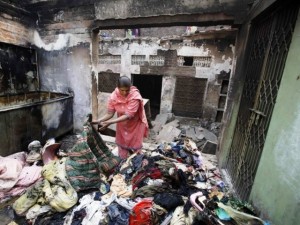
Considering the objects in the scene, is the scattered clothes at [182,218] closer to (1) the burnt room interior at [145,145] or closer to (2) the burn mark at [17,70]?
(1) the burnt room interior at [145,145]

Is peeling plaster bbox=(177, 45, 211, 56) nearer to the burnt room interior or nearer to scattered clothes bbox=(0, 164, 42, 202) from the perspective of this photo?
the burnt room interior

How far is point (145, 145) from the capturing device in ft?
15.1

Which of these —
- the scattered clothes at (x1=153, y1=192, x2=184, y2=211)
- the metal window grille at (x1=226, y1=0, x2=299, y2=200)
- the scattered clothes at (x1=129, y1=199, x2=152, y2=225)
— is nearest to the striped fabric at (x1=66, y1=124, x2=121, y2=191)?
the scattered clothes at (x1=129, y1=199, x2=152, y2=225)

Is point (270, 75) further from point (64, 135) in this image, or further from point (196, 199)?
point (64, 135)

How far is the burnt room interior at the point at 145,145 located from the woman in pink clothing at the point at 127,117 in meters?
0.30

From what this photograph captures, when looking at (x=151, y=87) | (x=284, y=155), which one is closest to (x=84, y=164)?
(x=284, y=155)

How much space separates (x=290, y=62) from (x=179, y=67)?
7816 millimetres

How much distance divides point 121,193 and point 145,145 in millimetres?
1920

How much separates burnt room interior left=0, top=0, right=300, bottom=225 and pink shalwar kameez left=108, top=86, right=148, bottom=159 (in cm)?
31

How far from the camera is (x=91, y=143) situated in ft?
9.92

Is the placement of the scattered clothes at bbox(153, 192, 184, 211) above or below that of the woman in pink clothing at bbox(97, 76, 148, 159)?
below

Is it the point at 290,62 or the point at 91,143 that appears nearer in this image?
the point at 290,62

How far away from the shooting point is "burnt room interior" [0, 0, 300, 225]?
1924mm

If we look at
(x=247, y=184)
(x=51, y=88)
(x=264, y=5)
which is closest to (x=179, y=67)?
(x=51, y=88)
